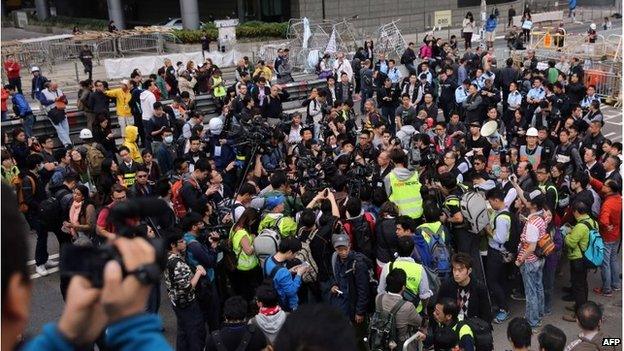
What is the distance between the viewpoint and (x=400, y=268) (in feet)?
19.7

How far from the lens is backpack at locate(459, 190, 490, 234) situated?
7285mm

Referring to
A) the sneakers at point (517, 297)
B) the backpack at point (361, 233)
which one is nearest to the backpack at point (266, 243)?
the backpack at point (361, 233)

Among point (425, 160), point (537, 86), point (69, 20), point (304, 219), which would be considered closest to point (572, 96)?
point (537, 86)

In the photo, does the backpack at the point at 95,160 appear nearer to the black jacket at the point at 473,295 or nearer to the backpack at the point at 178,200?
the backpack at the point at 178,200

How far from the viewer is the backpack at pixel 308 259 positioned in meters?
6.74

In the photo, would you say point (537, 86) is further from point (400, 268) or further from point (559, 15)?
point (559, 15)

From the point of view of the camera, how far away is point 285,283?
20.8ft

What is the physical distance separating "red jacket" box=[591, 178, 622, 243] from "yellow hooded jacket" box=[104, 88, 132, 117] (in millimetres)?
10396

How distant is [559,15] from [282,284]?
34088mm

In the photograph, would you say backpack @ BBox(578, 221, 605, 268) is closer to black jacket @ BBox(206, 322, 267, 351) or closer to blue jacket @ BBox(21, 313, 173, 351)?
black jacket @ BBox(206, 322, 267, 351)

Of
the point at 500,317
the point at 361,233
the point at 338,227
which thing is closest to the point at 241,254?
the point at 338,227

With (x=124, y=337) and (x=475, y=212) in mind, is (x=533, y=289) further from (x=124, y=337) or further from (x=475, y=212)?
(x=124, y=337)

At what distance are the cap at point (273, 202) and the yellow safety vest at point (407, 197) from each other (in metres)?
1.33

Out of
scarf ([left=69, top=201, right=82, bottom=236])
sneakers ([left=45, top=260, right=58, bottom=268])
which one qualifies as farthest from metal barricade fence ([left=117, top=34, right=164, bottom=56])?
scarf ([left=69, top=201, right=82, bottom=236])
